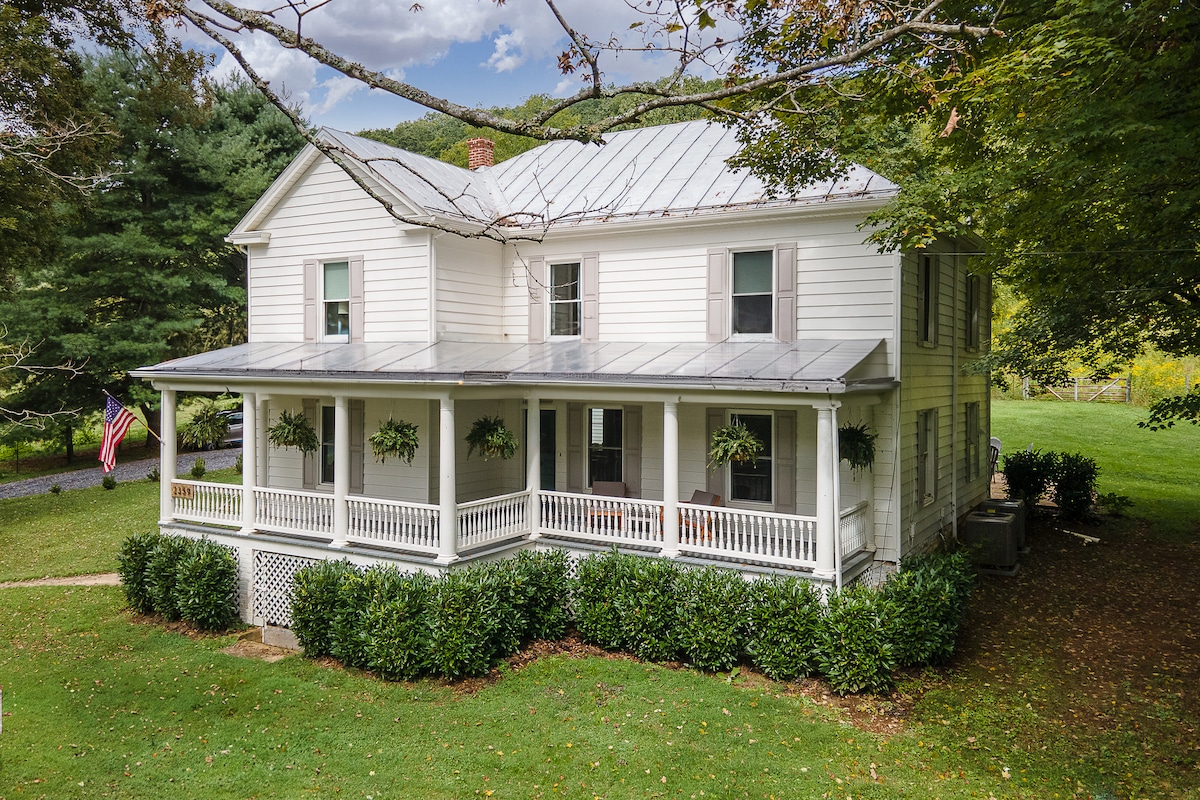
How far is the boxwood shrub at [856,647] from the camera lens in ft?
30.0

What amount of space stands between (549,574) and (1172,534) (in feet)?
46.9

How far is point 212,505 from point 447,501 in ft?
17.0

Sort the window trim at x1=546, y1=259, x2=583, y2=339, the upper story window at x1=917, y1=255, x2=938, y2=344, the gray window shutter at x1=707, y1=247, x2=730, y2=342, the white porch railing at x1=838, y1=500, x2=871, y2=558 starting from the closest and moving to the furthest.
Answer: the white porch railing at x1=838, y1=500, x2=871, y2=558, the gray window shutter at x1=707, y1=247, x2=730, y2=342, the upper story window at x1=917, y1=255, x2=938, y2=344, the window trim at x1=546, y1=259, x2=583, y2=339

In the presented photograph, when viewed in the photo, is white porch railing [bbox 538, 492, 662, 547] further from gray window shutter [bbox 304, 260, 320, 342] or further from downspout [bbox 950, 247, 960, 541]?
downspout [bbox 950, 247, 960, 541]

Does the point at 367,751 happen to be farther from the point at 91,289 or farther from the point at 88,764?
the point at 91,289

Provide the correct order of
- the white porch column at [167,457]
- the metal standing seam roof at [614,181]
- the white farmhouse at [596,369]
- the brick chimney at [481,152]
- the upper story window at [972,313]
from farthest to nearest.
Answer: the brick chimney at [481,152] → the upper story window at [972,313] → the white porch column at [167,457] → the metal standing seam roof at [614,181] → the white farmhouse at [596,369]

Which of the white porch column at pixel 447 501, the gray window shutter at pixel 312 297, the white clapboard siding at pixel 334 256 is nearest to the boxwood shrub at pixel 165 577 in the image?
the white porch column at pixel 447 501

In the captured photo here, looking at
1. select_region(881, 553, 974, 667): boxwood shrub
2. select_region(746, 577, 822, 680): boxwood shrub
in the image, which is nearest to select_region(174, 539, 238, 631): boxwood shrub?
select_region(746, 577, 822, 680): boxwood shrub

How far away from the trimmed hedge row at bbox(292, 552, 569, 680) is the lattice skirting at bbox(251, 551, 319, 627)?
54.0 inches

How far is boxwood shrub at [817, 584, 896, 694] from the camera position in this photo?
9.15 meters

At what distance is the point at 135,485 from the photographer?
78.4 ft

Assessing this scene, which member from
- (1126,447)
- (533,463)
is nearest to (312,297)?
(533,463)

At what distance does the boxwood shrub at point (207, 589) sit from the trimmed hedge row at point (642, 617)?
193 cm

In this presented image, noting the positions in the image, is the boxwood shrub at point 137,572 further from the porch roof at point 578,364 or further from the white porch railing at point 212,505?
the porch roof at point 578,364
